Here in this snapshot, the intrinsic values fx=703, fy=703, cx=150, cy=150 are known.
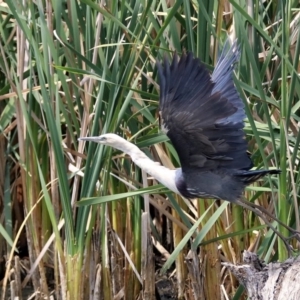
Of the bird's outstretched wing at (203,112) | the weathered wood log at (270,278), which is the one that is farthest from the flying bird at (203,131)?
the weathered wood log at (270,278)

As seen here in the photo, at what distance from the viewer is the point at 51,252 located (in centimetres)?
280

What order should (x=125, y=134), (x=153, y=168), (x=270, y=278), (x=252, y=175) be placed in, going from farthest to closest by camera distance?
(x=125, y=134) → (x=153, y=168) → (x=252, y=175) → (x=270, y=278)

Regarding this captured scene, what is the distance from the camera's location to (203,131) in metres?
1.82

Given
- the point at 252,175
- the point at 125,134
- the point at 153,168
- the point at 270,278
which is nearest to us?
the point at 270,278

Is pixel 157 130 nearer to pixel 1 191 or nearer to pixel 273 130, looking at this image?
pixel 273 130

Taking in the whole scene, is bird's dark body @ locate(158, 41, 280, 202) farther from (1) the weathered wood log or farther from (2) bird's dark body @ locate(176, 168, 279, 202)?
(1) the weathered wood log

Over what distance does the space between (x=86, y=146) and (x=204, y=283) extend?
1.98ft

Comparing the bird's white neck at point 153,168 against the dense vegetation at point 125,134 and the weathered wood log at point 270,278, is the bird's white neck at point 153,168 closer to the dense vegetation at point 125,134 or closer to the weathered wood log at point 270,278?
the dense vegetation at point 125,134

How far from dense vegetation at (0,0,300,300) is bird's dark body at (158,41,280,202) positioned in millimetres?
94

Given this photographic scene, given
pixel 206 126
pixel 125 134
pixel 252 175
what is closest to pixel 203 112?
pixel 206 126

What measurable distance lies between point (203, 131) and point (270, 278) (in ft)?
1.33

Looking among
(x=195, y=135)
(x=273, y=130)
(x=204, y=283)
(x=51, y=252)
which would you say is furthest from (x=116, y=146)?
(x=51, y=252)

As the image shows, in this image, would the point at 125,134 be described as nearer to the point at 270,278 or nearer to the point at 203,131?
the point at 203,131

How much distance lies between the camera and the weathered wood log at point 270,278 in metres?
1.67
